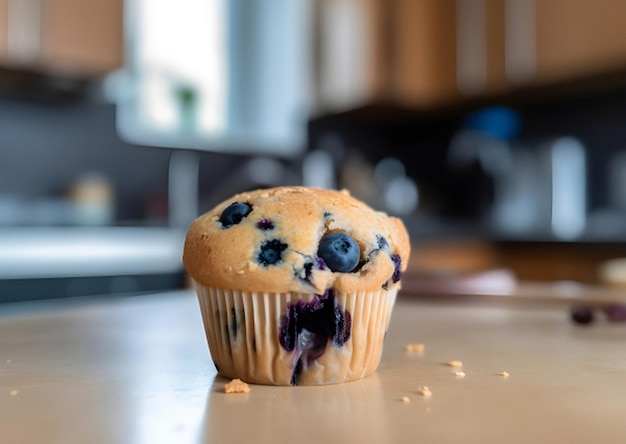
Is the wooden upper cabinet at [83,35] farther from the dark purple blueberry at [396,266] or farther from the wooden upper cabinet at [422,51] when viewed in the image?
the dark purple blueberry at [396,266]

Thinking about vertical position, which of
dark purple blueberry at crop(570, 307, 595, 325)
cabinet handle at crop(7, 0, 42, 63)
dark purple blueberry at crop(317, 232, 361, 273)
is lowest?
dark purple blueberry at crop(570, 307, 595, 325)

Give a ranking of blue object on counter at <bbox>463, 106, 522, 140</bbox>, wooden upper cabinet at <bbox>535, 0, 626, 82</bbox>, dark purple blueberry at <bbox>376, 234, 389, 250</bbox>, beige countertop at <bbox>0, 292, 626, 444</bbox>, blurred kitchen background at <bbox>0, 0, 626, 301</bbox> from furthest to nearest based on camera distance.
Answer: blue object on counter at <bbox>463, 106, 522, 140</bbox> < wooden upper cabinet at <bbox>535, 0, 626, 82</bbox> < blurred kitchen background at <bbox>0, 0, 626, 301</bbox> < dark purple blueberry at <bbox>376, 234, 389, 250</bbox> < beige countertop at <bbox>0, 292, 626, 444</bbox>

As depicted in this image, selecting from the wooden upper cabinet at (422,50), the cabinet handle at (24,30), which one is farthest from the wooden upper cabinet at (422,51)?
the cabinet handle at (24,30)

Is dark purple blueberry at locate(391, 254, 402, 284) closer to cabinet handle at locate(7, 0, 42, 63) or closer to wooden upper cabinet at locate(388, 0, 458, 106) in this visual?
cabinet handle at locate(7, 0, 42, 63)

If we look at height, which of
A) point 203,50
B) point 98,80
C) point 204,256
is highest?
point 203,50

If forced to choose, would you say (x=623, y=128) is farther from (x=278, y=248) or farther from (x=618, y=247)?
(x=278, y=248)

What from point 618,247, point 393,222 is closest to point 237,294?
point 393,222

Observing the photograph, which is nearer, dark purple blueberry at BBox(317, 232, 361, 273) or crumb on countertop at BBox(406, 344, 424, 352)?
dark purple blueberry at BBox(317, 232, 361, 273)

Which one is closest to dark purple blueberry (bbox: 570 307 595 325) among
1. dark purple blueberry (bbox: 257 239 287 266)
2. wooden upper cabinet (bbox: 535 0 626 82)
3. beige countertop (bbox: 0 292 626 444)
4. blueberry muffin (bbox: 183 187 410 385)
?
beige countertop (bbox: 0 292 626 444)
